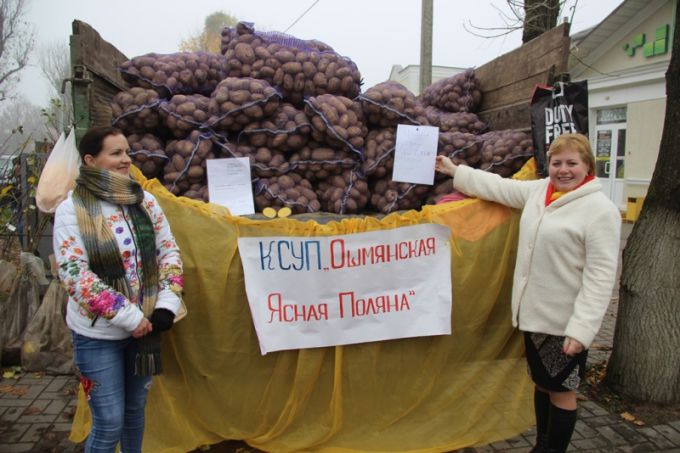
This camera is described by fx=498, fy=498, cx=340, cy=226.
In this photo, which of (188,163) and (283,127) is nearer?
(188,163)

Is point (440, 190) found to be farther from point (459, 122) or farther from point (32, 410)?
point (32, 410)

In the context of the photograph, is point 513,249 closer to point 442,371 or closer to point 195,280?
point 442,371

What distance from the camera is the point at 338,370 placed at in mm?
2734

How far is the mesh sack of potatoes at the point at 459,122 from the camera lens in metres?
3.82

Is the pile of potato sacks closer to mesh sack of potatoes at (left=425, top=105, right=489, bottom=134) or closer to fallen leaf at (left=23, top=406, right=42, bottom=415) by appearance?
mesh sack of potatoes at (left=425, top=105, right=489, bottom=134)

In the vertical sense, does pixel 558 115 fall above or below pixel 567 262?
above

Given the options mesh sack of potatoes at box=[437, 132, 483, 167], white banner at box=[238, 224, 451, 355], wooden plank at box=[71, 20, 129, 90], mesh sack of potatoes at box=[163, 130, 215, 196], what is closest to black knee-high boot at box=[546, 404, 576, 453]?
white banner at box=[238, 224, 451, 355]

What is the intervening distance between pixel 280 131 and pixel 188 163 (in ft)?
1.96

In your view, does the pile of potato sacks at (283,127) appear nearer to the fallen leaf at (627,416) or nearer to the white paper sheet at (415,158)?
the white paper sheet at (415,158)

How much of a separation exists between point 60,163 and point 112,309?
129 centimetres

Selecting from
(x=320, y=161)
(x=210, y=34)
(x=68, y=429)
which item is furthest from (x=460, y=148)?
(x=210, y=34)

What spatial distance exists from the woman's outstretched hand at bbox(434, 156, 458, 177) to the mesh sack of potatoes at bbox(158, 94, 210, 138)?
4.84ft

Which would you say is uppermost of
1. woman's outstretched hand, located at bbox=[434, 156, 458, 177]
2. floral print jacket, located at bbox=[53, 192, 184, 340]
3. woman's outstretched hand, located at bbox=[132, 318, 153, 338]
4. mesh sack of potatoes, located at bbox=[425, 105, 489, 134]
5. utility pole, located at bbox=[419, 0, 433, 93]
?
utility pole, located at bbox=[419, 0, 433, 93]

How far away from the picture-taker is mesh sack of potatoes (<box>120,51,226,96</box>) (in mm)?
3197
